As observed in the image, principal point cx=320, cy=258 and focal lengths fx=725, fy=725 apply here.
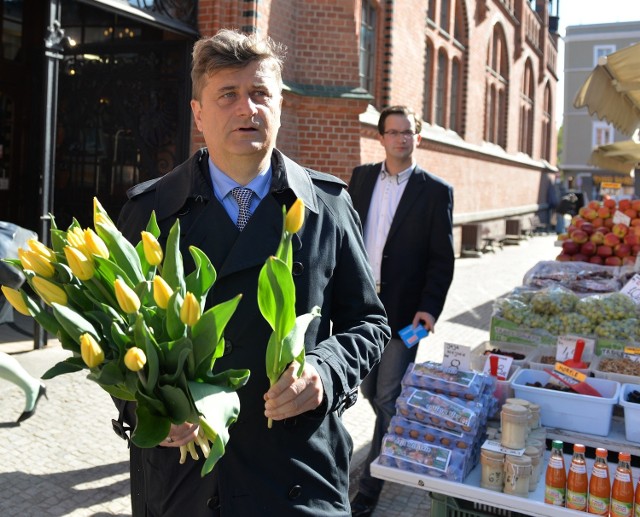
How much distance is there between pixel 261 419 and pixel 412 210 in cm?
258

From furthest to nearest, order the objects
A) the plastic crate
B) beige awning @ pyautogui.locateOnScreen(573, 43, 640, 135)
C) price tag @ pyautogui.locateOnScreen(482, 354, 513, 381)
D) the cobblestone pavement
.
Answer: beige awning @ pyautogui.locateOnScreen(573, 43, 640, 135) < the cobblestone pavement < price tag @ pyautogui.locateOnScreen(482, 354, 513, 381) < the plastic crate

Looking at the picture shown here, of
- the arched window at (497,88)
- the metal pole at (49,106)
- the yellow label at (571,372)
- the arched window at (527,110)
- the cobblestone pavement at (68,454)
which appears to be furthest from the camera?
the arched window at (527,110)

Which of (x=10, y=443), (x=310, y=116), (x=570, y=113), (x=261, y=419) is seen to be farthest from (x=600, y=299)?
(x=570, y=113)

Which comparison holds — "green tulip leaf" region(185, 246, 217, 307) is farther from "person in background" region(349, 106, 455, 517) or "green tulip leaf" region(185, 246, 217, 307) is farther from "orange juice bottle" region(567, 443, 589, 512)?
"person in background" region(349, 106, 455, 517)

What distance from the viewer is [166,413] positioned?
1481 mm

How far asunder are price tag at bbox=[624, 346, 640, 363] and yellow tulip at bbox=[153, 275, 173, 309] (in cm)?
298

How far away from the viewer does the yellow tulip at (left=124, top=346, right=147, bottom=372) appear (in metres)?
1.33

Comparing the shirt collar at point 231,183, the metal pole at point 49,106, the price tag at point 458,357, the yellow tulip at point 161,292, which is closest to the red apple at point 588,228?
the price tag at point 458,357

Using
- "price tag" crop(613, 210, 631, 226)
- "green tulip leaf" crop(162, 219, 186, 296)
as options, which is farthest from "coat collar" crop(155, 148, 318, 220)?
"price tag" crop(613, 210, 631, 226)

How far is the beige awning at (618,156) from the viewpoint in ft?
31.6

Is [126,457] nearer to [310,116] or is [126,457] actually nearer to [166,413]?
[166,413]

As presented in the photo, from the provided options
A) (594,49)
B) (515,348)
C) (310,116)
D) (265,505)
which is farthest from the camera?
(594,49)

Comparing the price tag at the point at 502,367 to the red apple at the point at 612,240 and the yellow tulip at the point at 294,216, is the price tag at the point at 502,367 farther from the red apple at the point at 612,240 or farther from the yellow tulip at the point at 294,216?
the red apple at the point at 612,240

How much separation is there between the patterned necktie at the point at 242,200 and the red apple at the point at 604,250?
5.42 metres
